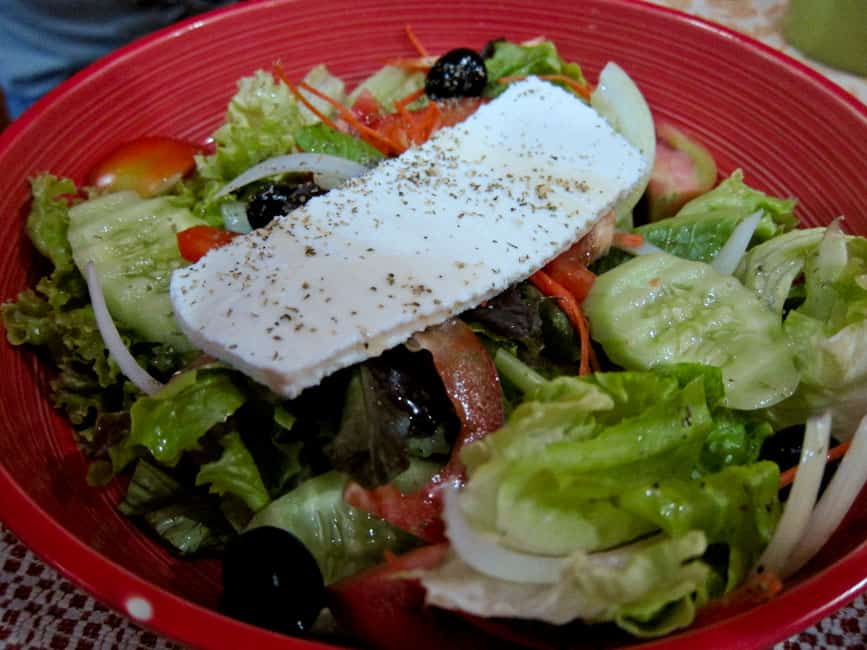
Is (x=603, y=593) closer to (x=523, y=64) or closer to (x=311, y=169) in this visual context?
(x=311, y=169)

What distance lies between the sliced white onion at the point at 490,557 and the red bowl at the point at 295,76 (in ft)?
0.68

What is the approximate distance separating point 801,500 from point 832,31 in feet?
8.43

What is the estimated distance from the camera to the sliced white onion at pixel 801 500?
1.27 metres

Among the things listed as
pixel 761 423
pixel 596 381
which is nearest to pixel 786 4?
pixel 761 423

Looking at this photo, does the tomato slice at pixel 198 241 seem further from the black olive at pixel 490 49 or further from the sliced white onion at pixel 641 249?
the black olive at pixel 490 49

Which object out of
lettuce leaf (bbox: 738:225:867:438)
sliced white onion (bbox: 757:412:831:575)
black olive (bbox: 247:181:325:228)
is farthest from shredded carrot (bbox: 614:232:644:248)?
black olive (bbox: 247:181:325:228)

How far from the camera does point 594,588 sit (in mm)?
1110

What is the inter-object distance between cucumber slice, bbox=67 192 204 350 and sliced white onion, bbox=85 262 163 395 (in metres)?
0.07

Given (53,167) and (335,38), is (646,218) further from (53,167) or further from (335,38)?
(53,167)

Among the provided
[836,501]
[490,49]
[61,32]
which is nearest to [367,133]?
[490,49]

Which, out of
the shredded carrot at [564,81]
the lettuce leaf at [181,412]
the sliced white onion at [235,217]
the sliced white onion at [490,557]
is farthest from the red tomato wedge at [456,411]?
the shredded carrot at [564,81]

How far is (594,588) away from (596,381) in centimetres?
38

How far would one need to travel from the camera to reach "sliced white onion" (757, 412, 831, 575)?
127 cm

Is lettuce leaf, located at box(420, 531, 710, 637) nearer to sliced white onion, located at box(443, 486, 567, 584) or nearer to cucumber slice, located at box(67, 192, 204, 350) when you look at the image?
sliced white onion, located at box(443, 486, 567, 584)
